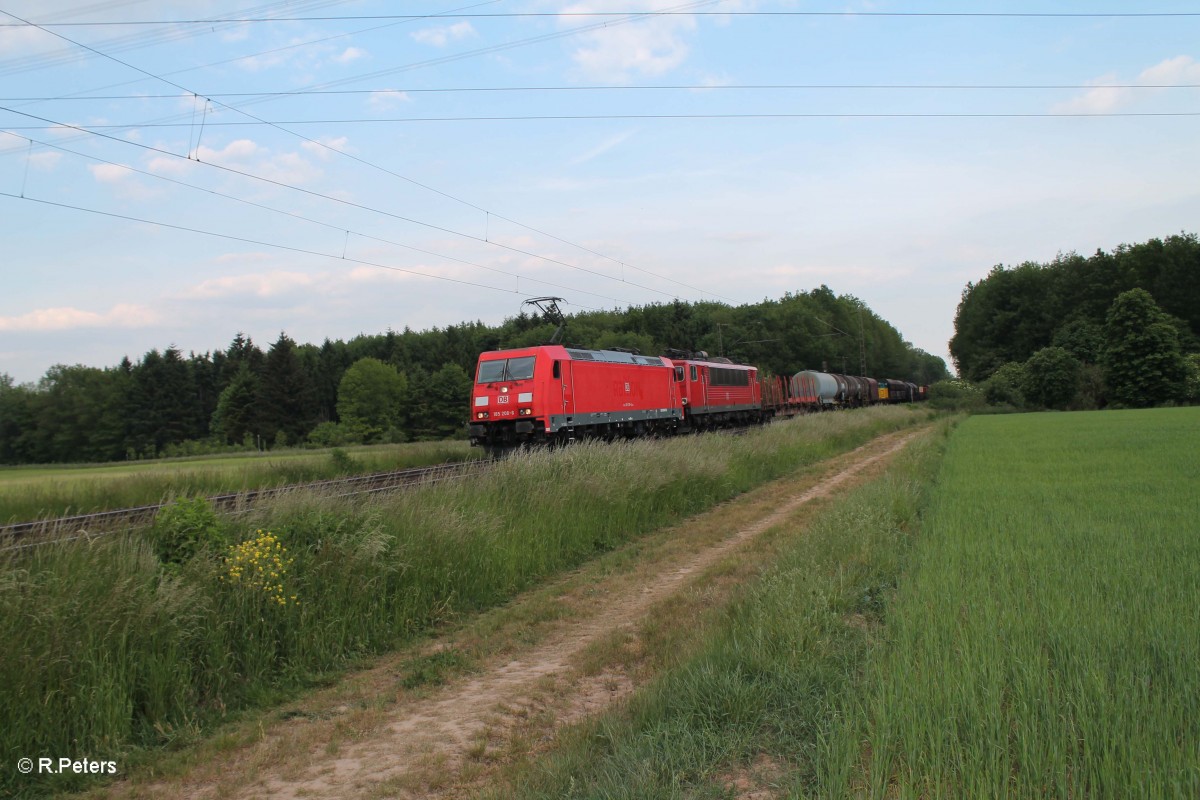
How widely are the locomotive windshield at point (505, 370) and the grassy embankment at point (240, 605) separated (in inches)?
368

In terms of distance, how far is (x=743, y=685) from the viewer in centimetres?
480

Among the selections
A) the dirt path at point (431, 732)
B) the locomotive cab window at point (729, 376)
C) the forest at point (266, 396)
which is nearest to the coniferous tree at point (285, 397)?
the forest at point (266, 396)

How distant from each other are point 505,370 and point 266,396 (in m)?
55.1

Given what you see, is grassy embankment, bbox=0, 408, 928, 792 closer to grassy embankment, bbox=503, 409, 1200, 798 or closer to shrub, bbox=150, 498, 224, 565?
shrub, bbox=150, 498, 224, 565

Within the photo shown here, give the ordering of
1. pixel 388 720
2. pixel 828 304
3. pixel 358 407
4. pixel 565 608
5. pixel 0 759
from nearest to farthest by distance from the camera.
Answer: pixel 0 759 → pixel 388 720 → pixel 565 608 → pixel 358 407 → pixel 828 304

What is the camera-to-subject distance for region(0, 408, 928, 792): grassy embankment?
5102mm

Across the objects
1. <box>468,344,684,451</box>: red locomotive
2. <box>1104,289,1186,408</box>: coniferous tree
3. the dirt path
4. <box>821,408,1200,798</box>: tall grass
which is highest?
<box>1104,289,1186,408</box>: coniferous tree

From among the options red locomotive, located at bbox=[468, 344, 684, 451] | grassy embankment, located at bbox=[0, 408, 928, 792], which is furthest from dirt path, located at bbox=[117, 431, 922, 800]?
red locomotive, located at bbox=[468, 344, 684, 451]

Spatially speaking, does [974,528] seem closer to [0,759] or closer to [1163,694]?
[1163,694]

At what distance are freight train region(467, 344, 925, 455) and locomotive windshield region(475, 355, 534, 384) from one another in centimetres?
3

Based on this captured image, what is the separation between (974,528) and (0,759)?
9.29 metres

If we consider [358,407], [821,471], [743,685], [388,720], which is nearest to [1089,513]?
[743,685]

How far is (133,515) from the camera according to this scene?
9.60 metres

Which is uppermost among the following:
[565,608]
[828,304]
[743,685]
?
[828,304]
